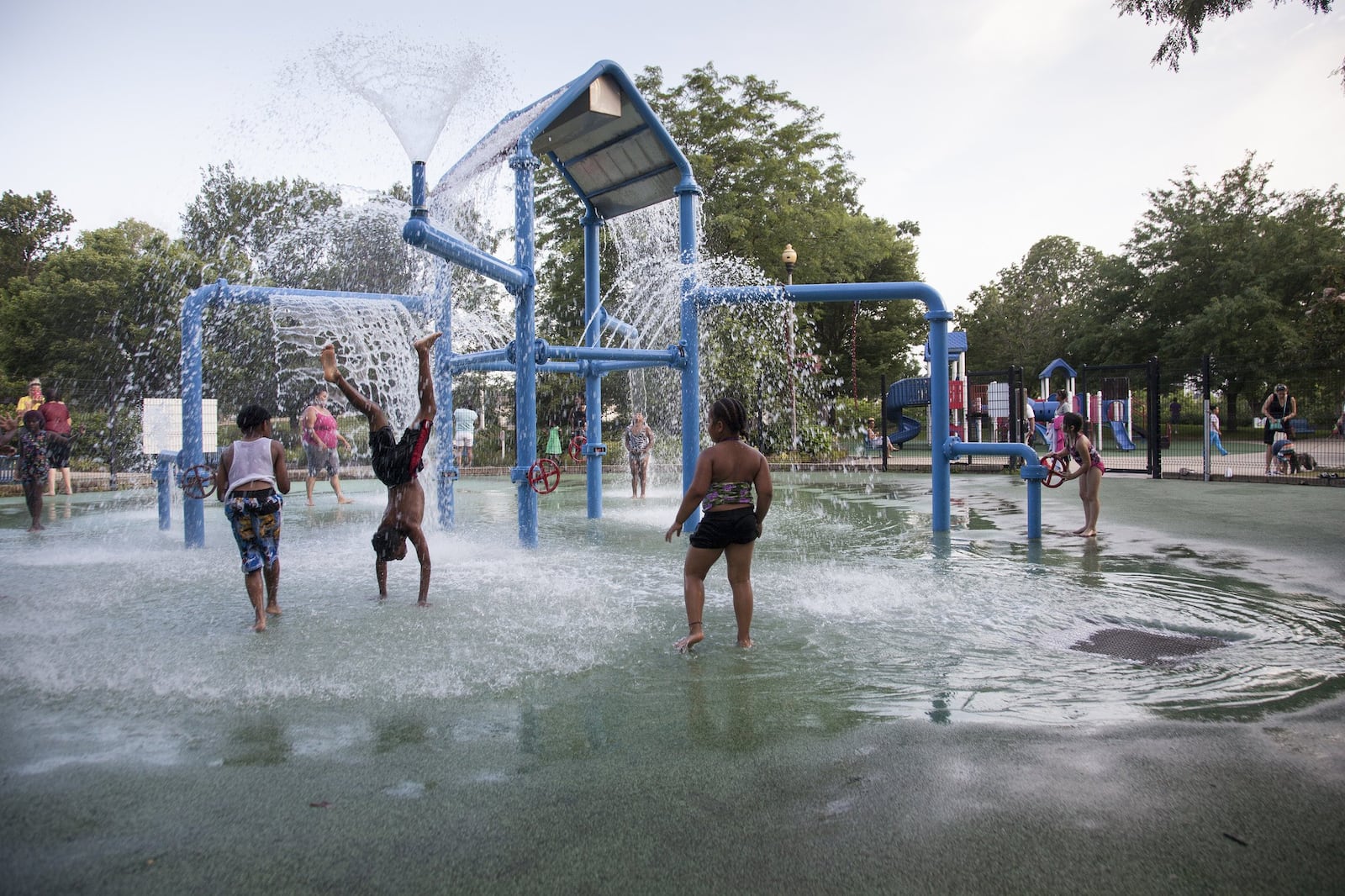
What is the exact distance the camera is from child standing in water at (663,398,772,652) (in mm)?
5016

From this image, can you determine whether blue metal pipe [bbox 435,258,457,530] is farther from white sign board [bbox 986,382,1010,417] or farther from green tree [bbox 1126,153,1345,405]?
green tree [bbox 1126,153,1345,405]

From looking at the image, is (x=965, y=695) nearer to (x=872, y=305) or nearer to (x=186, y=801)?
(x=186, y=801)

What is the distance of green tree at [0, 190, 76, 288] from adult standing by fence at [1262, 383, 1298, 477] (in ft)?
154

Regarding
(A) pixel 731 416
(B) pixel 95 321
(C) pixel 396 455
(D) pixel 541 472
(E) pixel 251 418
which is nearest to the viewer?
(A) pixel 731 416

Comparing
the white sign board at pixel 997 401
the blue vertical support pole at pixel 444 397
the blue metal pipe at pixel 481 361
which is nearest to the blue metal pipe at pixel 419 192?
the blue metal pipe at pixel 481 361

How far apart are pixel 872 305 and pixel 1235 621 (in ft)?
120

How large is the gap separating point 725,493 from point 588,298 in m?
6.84

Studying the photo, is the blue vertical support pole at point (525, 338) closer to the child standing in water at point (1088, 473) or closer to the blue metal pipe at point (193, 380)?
the blue metal pipe at point (193, 380)

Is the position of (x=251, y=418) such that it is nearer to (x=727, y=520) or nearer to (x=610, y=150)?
(x=727, y=520)

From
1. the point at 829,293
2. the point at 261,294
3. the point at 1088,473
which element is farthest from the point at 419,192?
the point at 1088,473

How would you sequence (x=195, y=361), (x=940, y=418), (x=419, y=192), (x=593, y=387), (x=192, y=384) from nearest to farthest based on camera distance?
(x=419, y=192) < (x=192, y=384) < (x=195, y=361) < (x=940, y=418) < (x=593, y=387)

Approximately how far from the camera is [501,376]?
2509cm

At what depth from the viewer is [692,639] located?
16.1 ft

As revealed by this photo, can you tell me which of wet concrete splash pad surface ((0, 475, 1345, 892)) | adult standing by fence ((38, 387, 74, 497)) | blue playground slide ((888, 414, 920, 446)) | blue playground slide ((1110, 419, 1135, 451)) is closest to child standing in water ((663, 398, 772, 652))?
wet concrete splash pad surface ((0, 475, 1345, 892))
